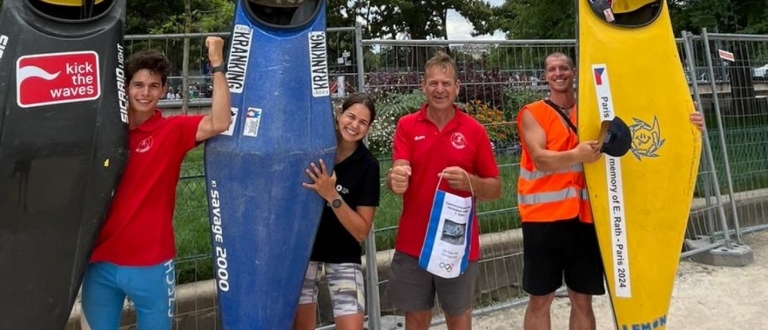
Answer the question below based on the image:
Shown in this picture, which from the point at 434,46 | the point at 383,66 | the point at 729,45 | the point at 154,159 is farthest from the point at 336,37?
the point at 729,45

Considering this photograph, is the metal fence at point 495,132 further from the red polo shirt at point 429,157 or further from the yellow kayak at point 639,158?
the red polo shirt at point 429,157

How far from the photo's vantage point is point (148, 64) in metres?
2.27

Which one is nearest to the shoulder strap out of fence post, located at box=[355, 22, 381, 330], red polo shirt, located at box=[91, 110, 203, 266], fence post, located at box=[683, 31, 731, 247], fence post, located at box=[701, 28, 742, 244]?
fence post, located at box=[355, 22, 381, 330]

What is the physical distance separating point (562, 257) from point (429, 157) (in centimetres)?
88

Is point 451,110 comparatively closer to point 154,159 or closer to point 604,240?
point 604,240

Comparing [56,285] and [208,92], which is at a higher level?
[208,92]

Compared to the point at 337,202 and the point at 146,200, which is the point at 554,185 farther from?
the point at 146,200

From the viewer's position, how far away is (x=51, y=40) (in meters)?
2.18

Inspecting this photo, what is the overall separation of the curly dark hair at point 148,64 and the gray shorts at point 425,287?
1.26 metres

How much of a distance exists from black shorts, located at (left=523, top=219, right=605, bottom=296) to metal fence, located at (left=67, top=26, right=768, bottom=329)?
0.88 m

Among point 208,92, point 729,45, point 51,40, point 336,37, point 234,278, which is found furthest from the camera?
point 729,45

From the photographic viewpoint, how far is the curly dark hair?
2.26 meters

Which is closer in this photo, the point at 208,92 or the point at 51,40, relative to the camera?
the point at 51,40

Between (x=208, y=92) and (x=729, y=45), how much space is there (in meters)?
4.86
